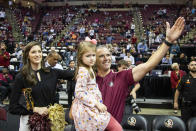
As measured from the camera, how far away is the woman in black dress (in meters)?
1.74

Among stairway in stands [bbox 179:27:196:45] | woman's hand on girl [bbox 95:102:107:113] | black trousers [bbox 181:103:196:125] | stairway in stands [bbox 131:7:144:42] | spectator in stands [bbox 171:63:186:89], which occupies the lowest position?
black trousers [bbox 181:103:196:125]

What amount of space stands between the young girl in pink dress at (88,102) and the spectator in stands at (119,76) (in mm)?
64

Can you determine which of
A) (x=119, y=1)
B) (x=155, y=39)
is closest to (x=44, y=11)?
(x=119, y=1)

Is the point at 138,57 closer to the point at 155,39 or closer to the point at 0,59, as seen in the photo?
the point at 155,39

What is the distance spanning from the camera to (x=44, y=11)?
942 inches

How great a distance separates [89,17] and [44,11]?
622 cm

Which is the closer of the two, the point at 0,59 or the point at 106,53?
the point at 106,53

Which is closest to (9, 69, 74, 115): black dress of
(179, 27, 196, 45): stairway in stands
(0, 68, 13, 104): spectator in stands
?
(0, 68, 13, 104): spectator in stands

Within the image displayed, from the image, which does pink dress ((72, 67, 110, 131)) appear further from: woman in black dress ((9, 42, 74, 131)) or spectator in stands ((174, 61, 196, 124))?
spectator in stands ((174, 61, 196, 124))

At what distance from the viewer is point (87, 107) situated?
1471mm

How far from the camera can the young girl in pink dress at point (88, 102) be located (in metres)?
1.43

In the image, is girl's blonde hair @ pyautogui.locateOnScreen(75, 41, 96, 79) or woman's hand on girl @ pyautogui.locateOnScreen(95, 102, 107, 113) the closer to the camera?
woman's hand on girl @ pyautogui.locateOnScreen(95, 102, 107, 113)

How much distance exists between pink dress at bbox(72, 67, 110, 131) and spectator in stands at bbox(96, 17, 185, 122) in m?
0.08

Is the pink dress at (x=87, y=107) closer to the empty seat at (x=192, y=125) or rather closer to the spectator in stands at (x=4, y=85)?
the empty seat at (x=192, y=125)
